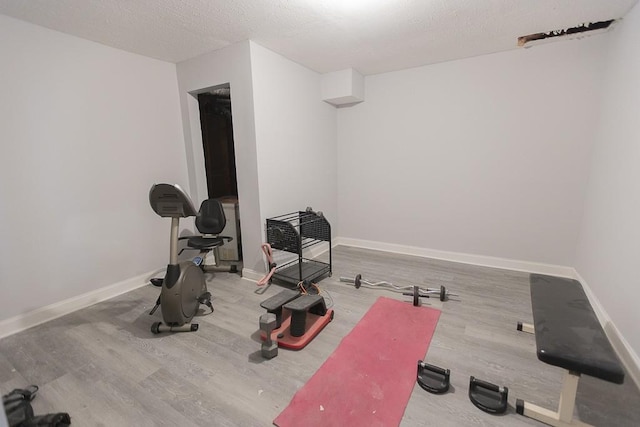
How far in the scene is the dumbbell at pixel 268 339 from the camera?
1.80 metres

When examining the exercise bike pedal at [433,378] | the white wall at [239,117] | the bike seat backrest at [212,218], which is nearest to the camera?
the exercise bike pedal at [433,378]

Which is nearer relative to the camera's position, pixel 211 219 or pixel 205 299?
pixel 205 299

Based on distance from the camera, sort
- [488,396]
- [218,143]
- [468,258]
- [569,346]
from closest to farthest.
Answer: [569,346] < [488,396] < [468,258] < [218,143]

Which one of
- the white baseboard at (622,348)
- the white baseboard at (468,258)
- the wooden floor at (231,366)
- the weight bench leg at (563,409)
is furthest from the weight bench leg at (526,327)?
the white baseboard at (468,258)

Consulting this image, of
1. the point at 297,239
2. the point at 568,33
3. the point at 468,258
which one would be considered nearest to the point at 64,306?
the point at 297,239

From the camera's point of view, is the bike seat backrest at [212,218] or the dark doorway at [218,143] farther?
the dark doorway at [218,143]

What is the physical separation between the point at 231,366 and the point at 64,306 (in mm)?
1812

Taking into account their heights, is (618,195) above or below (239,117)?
below

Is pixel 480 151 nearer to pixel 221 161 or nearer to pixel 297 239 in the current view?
pixel 297 239

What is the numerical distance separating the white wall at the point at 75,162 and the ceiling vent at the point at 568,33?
12.2ft

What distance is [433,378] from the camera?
162 cm

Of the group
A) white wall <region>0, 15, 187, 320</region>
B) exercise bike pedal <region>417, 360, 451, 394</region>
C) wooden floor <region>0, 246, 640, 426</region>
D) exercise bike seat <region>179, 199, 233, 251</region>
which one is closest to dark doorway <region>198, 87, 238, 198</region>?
white wall <region>0, 15, 187, 320</region>

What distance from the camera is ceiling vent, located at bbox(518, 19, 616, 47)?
7.79 feet

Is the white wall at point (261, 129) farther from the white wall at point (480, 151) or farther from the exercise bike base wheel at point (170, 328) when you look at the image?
the exercise bike base wheel at point (170, 328)
